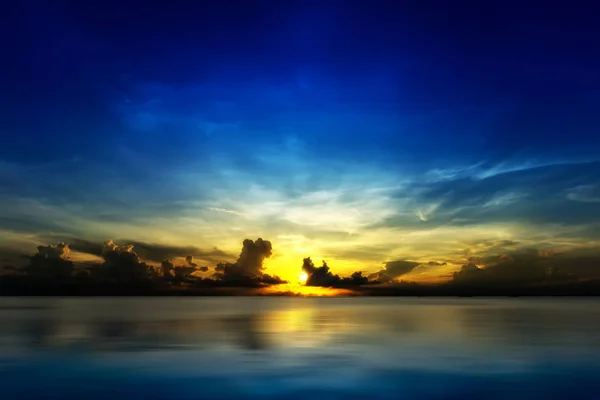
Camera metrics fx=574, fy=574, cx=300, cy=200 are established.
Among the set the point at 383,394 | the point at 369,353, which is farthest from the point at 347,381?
the point at 369,353

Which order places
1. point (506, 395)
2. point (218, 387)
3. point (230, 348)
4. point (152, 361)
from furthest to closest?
point (230, 348) < point (152, 361) < point (218, 387) < point (506, 395)

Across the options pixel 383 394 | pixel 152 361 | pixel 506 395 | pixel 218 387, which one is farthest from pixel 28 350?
pixel 506 395

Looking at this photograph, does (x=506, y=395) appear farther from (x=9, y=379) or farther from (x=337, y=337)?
(x=337, y=337)

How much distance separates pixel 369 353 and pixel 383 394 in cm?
1607

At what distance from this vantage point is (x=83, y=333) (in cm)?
6450

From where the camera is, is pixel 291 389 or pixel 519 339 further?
pixel 519 339

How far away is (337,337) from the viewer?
60.0 metres

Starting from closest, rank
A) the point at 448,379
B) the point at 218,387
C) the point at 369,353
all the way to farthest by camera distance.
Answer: the point at 218,387
the point at 448,379
the point at 369,353

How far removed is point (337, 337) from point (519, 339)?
1816 cm

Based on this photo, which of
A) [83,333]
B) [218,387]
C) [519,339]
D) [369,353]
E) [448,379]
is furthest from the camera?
[83,333]

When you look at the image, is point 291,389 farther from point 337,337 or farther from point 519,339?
point 519,339

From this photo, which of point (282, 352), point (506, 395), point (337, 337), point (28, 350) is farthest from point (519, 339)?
point (28, 350)

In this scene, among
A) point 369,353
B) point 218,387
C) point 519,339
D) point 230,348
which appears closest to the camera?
point 218,387

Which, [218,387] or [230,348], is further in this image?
[230,348]
